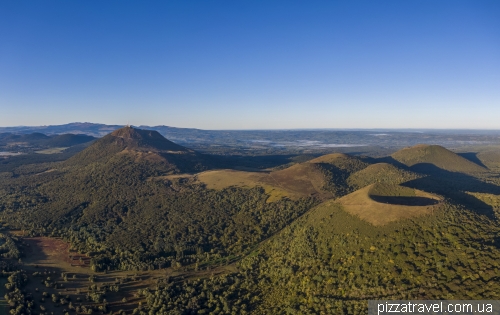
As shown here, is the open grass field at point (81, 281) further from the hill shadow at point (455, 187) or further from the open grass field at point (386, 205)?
the hill shadow at point (455, 187)

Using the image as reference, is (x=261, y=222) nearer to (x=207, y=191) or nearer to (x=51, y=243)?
(x=207, y=191)

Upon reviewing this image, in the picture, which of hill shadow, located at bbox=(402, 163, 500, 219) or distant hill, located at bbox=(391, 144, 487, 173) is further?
distant hill, located at bbox=(391, 144, 487, 173)

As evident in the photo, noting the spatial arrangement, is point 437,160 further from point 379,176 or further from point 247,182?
point 247,182

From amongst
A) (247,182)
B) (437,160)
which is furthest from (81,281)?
(437,160)

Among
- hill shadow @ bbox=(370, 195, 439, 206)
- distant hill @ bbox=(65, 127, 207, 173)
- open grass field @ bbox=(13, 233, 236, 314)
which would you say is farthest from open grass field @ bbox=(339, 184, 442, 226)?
distant hill @ bbox=(65, 127, 207, 173)

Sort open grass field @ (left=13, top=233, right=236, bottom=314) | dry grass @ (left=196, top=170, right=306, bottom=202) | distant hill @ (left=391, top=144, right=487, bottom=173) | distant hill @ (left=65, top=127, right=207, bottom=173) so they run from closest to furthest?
open grass field @ (left=13, top=233, right=236, bottom=314)
dry grass @ (left=196, top=170, right=306, bottom=202)
distant hill @ (left=65, top=127, right=207, bottom=173)
distant hill @ (left=391, top=144, right=487, bottom=173)

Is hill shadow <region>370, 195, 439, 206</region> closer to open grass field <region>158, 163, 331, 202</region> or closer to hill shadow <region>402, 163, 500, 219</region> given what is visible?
hill shadow <region>402, 163, 500, 219</region>

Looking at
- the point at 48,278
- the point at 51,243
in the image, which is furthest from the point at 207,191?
the point at 48,278
